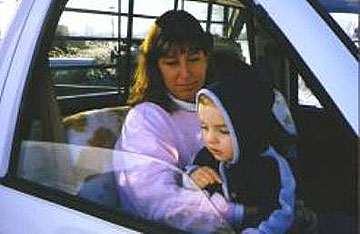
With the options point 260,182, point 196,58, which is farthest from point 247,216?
point 196,58

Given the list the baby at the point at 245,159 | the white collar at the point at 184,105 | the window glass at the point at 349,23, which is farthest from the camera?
the white collar at the point at 184,105

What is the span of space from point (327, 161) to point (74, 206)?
679 mm

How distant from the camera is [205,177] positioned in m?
2.06

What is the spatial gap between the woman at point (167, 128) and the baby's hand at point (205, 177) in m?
0.03

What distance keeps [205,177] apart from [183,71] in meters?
0.38

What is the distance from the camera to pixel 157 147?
2.19 metres

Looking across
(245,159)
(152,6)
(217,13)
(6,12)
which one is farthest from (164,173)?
(6,12)

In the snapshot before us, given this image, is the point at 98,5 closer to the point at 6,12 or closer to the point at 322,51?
the point at 6,12

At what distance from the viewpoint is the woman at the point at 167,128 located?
6.73 feet

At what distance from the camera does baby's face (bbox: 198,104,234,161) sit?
1991 mm

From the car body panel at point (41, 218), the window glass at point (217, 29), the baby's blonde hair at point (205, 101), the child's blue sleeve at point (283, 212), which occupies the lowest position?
the car body panel at point (41, 218)

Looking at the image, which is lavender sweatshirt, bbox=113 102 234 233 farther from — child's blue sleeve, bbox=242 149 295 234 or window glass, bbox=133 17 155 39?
window glass, bbox=133 17 155 39

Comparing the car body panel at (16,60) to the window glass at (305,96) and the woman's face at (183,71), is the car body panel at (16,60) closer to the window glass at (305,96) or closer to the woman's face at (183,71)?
the woman's face at (183,71)

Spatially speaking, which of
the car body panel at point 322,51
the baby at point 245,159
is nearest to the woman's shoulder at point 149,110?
the baby at point 245,159
